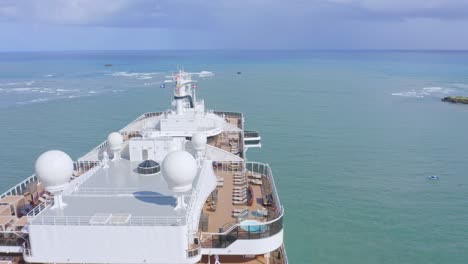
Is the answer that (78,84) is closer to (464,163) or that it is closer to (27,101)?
(27,101)

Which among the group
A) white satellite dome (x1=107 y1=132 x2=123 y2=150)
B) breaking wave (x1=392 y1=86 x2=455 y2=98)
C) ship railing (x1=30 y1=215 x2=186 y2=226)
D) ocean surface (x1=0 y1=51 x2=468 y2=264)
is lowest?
ocean surface (x1=0 y1=51 x2=468 y2=264)

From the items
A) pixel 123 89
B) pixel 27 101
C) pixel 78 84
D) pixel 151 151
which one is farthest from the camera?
pixel 78 84

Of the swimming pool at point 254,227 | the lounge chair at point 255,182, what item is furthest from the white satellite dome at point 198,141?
the swimming pool at point 254,227

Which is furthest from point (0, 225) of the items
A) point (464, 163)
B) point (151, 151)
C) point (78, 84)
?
point (78, 84)

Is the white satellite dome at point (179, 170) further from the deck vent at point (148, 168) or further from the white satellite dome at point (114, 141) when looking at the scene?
the white satellite dome at point (114, 141)

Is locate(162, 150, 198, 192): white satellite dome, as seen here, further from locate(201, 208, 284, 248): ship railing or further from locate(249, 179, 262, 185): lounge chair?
locate(249, 179, 262, 185): lounge chair

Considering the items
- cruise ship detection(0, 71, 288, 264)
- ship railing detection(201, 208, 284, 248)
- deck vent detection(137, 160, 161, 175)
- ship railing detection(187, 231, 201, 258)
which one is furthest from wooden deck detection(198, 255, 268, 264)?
deck vent detection(137, 160, 161, 175)
